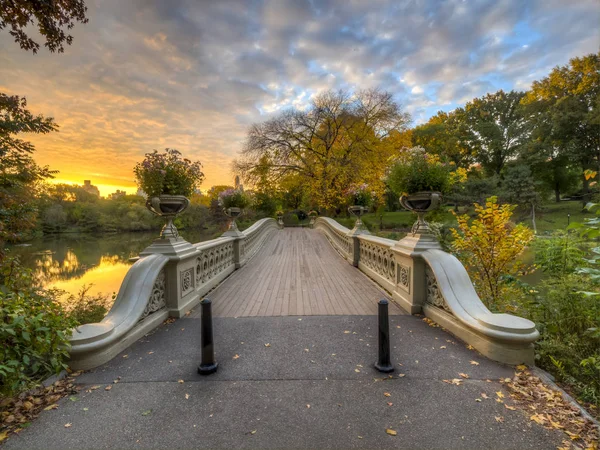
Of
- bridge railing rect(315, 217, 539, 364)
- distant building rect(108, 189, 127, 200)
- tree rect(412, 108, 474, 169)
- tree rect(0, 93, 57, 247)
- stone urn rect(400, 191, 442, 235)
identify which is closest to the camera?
bridge railing rect(315, 217, 539, 364)

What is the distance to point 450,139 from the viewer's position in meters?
34.0

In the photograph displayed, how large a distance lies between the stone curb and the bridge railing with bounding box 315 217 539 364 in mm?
143

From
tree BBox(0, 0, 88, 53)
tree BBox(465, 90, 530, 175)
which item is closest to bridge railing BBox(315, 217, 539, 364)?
tree BBox(0, 0, 88, 53)

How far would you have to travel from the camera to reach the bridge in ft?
6.49

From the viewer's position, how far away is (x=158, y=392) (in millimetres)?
2465

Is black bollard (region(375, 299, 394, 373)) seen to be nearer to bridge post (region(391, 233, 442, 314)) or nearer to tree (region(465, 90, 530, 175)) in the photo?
bridge post (region(391, 233, 442, 314))

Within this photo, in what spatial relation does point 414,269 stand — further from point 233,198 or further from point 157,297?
point 233,198

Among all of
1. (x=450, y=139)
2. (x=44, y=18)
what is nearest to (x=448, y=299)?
(x=44, y=18)

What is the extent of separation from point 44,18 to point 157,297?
15.3 ft

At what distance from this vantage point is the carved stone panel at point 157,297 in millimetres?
3854

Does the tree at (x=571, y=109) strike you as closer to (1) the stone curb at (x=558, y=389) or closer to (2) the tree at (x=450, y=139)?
(2) the tree at (x=450, y=139)

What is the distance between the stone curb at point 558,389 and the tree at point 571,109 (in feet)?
86.1

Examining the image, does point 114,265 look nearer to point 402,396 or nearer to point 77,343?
point 77,343

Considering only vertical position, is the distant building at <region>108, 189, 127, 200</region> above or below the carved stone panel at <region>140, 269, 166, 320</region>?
above
